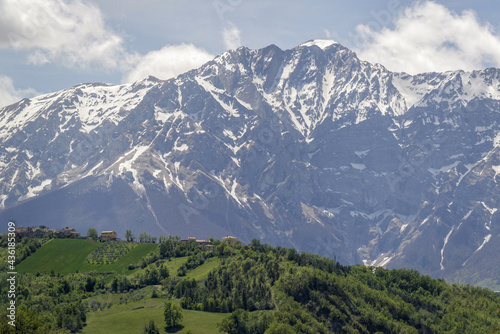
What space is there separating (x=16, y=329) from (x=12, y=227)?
2708 centimetres

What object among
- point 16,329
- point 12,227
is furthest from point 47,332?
point 12,227

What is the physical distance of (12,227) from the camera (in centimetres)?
17000

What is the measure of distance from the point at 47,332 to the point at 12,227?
113 ft

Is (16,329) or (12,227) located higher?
(12,227)

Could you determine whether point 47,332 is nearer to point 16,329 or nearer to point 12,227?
point 16,329

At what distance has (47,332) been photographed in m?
182

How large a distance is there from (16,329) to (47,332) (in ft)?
56.3

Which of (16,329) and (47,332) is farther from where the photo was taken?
(47,332)

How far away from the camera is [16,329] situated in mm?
166250

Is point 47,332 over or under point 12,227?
under

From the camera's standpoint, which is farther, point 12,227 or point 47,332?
point 47,332
